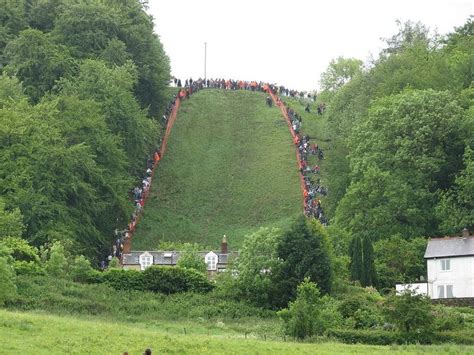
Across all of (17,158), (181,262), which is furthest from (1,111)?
(181,262)

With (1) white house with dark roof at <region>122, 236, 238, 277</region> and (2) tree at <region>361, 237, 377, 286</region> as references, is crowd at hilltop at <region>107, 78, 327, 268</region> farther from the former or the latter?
(2) tree at <region>361, 237, 377, 286</region>

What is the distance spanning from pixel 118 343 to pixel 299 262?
21.6m

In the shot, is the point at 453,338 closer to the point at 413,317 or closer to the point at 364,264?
the point at 413,317

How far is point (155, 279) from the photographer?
59.4 metres

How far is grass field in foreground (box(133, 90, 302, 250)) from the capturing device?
275 ft

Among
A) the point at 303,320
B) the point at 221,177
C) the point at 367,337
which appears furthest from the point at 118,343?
the point at 221,177

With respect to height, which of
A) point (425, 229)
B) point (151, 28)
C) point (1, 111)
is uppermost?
point (151, 28)

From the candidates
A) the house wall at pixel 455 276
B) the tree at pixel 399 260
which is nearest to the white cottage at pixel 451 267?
the house wall at pixel 455 276

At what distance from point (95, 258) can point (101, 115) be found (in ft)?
41.0

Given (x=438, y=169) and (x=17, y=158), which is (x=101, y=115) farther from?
(x=438, y=169)

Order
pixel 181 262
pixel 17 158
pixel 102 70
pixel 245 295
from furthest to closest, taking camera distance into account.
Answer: pixel 102 70
pixel 17 158
pixel 181 262
pixel 245 295

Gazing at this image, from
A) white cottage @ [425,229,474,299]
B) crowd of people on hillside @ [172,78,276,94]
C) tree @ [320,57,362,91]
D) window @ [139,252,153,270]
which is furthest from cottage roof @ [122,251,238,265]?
tree @ [320,57,362,91]

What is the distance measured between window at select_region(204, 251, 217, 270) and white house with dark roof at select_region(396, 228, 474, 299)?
1182 centimetres

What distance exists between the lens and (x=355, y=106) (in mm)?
99000
